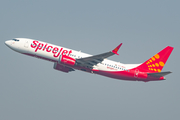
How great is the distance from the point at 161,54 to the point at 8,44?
31.7 meters

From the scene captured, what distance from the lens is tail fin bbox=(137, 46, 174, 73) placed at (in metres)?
54.4

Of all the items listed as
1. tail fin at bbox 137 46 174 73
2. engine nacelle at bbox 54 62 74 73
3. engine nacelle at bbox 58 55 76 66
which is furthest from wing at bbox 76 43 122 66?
tail fin at bbox 137 46 174 73

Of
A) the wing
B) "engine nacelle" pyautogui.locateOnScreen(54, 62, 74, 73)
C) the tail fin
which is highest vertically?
the tail fin

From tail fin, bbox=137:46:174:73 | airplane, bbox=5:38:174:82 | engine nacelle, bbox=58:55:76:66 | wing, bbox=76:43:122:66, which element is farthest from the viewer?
tail fin, bbox=137:46:174:73

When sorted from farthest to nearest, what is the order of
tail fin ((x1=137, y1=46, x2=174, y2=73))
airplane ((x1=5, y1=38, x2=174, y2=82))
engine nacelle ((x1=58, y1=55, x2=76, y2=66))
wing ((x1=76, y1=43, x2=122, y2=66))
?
tail fin ((x1=137, y1=46, x2=174, y2=73))
airplane ((x1=5, y1=38, x2=174, y2=82))
engine nacelle ((x1=58, y1=55, x2=76, y2=66))
wing ((x1=76, y1=43, x2=122, y2=66))

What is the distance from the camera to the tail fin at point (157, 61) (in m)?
54.4

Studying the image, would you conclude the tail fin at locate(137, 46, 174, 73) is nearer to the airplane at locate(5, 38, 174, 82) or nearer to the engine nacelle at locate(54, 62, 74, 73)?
the airplane at locate(5, 38, 174, 82)

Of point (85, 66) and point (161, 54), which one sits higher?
point (161, 54)

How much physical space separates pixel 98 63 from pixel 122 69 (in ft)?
17.2

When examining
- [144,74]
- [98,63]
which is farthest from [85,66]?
[144,74]

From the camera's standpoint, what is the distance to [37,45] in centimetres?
4994

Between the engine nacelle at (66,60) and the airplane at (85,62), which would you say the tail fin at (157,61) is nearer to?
the airplane at (85,62)

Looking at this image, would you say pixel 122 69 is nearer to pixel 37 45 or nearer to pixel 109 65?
pixel 109 65

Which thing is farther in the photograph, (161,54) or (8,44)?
(161,54)
